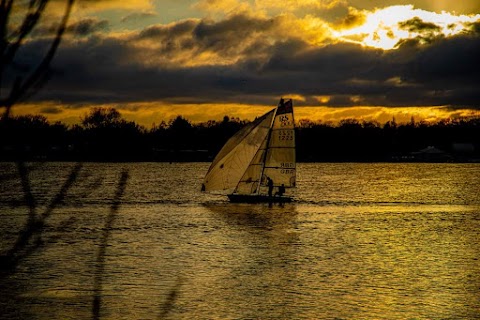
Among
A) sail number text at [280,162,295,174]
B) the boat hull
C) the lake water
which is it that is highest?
sail number text at [280,162,295,174]

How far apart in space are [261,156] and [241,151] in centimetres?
187

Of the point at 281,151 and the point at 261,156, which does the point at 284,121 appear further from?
the point at 261,156

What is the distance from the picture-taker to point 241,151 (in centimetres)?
6325

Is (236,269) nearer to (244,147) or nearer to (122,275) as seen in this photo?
(122,275)

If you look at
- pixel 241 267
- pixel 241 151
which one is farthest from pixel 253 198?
pixel 241 267

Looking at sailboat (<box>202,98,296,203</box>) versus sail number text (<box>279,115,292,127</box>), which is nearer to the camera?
sailboat (<box>202,98,296,203</box>)

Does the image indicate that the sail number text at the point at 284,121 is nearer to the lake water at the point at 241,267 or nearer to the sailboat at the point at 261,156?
the sailboat at the point at 261,156

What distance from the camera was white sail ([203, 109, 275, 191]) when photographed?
63.2m

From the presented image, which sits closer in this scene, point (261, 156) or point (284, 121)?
point (261, 156)

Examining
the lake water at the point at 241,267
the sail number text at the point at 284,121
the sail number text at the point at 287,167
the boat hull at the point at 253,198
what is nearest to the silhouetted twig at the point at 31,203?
the lake water at the point at 241,267

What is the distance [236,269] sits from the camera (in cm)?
3172

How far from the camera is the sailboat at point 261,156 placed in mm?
63062

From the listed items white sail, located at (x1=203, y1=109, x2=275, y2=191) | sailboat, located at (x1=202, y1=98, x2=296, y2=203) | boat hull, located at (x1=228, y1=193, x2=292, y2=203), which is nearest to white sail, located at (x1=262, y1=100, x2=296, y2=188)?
sailboat, located at (x1=202, y1=98, x2=296, y2=203)

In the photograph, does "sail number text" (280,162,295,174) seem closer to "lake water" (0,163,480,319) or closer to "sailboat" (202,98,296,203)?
"sailboat" (202,98,296,203)
